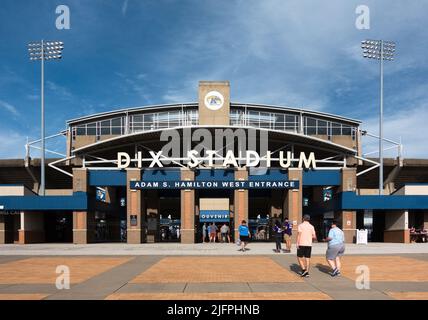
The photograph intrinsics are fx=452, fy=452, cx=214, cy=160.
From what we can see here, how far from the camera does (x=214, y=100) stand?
37.6 metres

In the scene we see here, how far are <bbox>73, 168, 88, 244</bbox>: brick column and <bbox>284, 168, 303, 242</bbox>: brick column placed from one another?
15.3 m

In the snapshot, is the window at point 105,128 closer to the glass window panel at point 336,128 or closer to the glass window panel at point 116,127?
the glass window panel at point 116,127

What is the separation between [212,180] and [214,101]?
24.4 feet

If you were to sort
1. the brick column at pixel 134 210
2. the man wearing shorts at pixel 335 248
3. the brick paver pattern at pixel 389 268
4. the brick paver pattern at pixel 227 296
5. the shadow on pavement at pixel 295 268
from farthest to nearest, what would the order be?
the brick column at pixel 134 210 → the shadow on pavement at pixel 295 268 → the man wearing shorts at pixel 335 248 → the brick paver pattern at pixel 389 268 → the brick paver pattern at pixel 227 296

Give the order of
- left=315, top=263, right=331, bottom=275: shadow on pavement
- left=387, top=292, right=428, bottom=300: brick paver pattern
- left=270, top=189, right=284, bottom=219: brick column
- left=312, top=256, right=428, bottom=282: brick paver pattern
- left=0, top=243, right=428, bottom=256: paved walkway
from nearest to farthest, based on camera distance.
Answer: left=387, top=292, right=428, bottom=300: brick paver pattern → left=312, top=256, right=428, bottom=282: brick paver pattern → left=315, top=263, right=331, bottom=275: shadow on pavement → left=0, top=243, right=428, bottom=256: paved walkway → left=270, top=189, right=284, bottom=219: brick column

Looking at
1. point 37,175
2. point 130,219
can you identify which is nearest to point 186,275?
point 130,219

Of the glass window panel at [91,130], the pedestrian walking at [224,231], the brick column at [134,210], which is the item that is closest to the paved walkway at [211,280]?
the brick column at [134,210]

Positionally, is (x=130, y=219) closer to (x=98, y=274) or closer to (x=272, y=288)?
(x=98, y=274)

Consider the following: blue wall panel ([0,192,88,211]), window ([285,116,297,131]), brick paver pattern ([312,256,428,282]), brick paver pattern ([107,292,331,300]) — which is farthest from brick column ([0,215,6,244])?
brick paver pattern ([107,292,331,300])

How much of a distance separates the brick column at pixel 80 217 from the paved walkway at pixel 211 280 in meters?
15.9

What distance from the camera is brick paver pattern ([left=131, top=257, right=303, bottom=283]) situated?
1295 cm

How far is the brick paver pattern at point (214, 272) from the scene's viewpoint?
12.9 meters

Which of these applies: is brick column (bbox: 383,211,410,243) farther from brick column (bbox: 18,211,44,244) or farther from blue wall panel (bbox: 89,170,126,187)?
brick column (bbox: 18,211,44,244)
